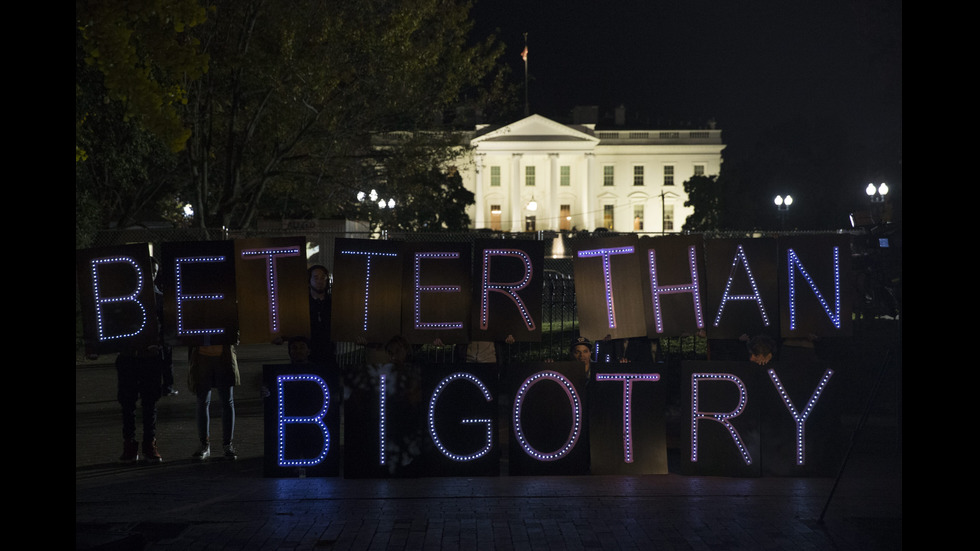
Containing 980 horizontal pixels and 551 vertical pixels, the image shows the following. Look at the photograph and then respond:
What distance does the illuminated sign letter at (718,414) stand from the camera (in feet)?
27.9

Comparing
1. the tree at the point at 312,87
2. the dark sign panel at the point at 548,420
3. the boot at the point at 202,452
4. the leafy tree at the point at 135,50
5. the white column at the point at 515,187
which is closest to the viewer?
the dark sign panel at the point at 548,420

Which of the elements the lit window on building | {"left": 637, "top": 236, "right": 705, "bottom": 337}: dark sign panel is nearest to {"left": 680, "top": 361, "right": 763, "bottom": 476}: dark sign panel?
{"left": 637, "top": 236, "right": 705, "bottom": 337}: dark sign panel

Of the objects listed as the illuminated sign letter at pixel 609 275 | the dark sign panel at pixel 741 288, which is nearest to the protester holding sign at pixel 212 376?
the illuminated sign letter at pixel 609 275

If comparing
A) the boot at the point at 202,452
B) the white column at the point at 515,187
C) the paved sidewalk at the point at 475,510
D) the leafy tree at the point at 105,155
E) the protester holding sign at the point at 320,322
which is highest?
the white column at the point at 515,187

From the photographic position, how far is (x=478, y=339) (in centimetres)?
895

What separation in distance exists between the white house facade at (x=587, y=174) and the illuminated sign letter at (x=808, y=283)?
269ft

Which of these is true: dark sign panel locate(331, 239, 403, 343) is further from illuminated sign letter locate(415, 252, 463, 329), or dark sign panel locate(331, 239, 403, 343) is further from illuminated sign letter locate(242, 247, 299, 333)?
illuminated sign letter locate(242, 247, 299, 333)

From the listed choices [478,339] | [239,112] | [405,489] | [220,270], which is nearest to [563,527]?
[405,489]

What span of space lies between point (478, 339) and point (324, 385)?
1.49m

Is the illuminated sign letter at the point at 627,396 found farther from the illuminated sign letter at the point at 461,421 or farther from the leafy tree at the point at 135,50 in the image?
the leafy tree at the point at 135,50

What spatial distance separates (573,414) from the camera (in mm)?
8516

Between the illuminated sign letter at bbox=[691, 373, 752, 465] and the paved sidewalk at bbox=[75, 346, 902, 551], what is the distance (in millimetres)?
271

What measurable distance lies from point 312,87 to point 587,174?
75561 millimetres

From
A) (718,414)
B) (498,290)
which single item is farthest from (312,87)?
(718,414)
